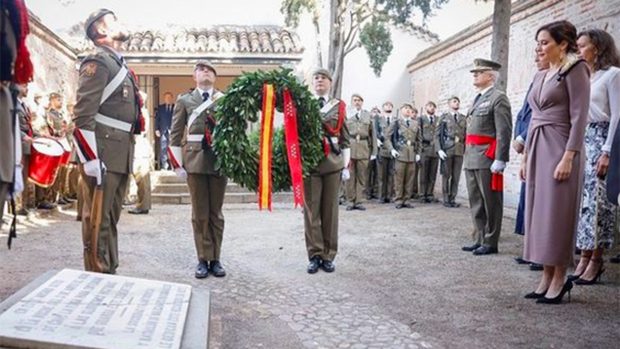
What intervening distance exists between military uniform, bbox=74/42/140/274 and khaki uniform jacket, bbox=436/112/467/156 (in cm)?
797

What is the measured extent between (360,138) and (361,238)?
4.14m

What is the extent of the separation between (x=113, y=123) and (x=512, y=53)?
28.4 ft

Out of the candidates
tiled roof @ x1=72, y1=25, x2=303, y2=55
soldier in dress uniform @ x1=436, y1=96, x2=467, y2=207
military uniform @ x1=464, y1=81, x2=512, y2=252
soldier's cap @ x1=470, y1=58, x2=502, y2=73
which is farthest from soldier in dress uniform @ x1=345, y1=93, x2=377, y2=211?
soldier's cap @ x1=470, y1=58, x2=502, y2=73

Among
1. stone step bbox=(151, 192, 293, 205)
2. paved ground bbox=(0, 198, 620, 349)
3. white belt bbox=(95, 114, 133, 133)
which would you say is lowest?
stone step bbox=(151, 192, 293, 205)

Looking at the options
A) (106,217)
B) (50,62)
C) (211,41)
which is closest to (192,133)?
(106,217)

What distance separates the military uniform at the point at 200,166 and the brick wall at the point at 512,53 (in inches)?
219

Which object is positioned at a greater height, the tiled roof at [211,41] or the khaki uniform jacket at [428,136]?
the tiled roof at [211,41]

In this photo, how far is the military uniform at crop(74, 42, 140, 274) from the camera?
13.1 feet

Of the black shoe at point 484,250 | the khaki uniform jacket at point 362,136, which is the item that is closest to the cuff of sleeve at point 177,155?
the black shoe at point 484,250

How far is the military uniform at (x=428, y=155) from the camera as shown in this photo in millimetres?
12094

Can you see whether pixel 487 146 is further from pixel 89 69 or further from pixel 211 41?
pixel 211 41

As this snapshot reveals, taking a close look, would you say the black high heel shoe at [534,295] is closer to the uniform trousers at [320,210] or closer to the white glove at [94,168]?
the uniform trousers at [320,210]

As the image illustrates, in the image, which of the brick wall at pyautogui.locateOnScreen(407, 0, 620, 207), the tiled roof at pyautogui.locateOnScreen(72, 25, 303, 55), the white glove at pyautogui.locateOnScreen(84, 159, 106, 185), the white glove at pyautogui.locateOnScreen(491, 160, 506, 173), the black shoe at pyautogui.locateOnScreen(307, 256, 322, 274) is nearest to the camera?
the white glove at pyautogui.locateOnScreen(84, 159, 106, 185)

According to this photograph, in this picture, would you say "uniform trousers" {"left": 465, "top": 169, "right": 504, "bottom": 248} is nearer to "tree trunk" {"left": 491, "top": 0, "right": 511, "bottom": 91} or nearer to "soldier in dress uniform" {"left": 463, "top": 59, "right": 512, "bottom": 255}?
"soldier in dress uniform" {"left": 463, "top": 59, "right": 512, "bottom": 255}
